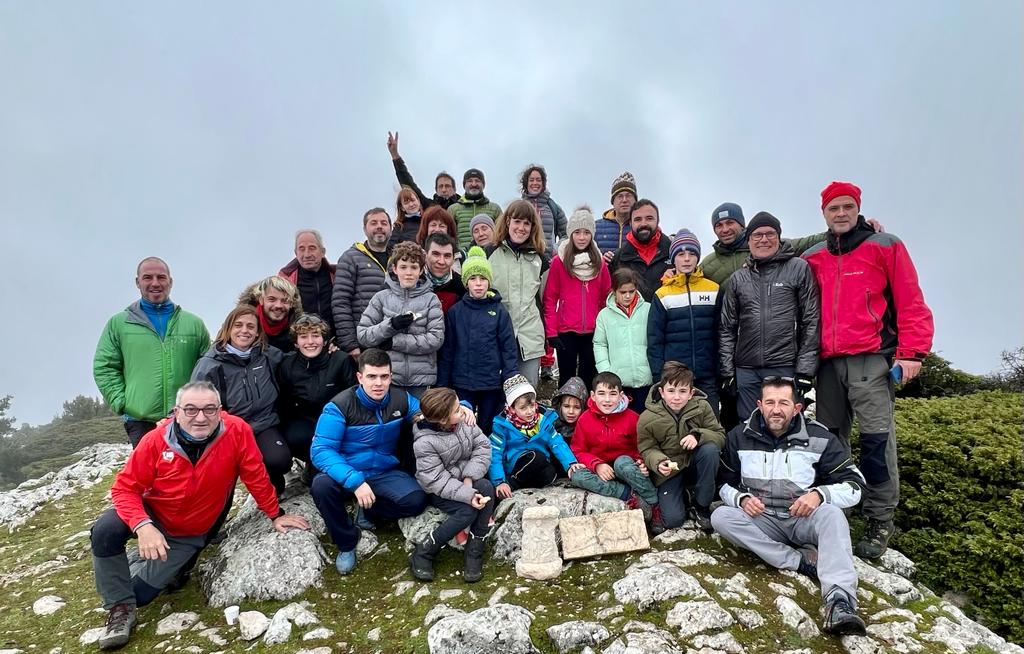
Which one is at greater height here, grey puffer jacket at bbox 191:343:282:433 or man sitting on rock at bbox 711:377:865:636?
grey puffer jacket at bbox 191:343:282:433

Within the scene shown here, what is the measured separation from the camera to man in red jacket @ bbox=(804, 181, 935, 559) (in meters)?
6.08

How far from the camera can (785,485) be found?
218 inches

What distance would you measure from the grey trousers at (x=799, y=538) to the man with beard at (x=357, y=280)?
18.3ft

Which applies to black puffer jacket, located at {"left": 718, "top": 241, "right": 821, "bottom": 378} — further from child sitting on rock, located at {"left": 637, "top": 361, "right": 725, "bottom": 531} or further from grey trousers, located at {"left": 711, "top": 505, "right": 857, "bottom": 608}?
grey trousers, located at {"left": 711, "top": 505, "right": 857, "bottom": 608}

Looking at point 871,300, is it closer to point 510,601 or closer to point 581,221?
point 581,221

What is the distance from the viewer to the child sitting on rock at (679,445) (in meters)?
6.04

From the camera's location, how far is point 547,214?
11555mm

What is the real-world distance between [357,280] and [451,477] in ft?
12.6

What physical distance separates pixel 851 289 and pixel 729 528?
3.40m

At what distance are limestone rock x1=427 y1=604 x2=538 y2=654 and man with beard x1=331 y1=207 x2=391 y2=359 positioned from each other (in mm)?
4414

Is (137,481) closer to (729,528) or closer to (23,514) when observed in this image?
(729,528)

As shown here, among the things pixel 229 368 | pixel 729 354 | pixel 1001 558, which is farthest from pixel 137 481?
pixel 1001 558


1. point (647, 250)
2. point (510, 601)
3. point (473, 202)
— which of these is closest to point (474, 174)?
point (473, 202)

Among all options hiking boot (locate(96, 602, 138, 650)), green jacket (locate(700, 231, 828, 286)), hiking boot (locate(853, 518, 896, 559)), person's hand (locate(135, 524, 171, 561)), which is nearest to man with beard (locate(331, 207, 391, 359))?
person's hand (locate(135, 524, 171, 561))
